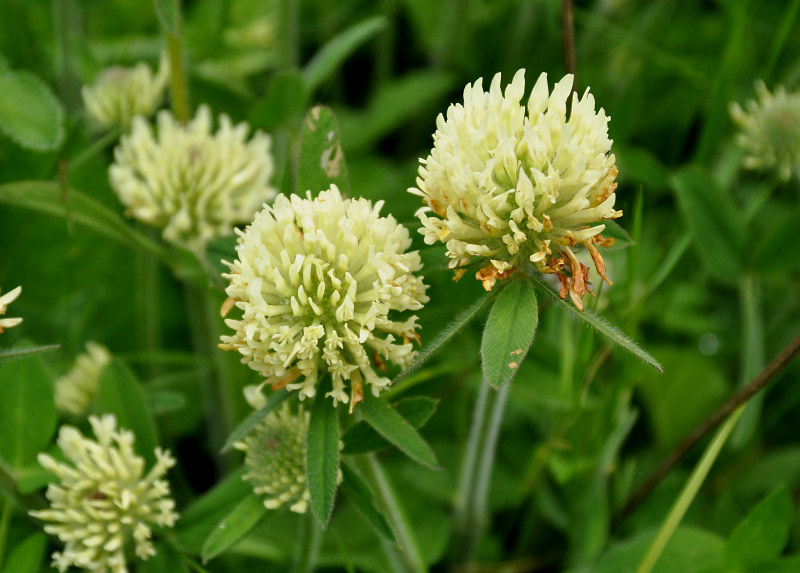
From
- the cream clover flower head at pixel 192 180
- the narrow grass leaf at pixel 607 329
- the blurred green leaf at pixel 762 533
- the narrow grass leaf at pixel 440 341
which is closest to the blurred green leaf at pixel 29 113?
the cream clover flower head at pixel 192 180

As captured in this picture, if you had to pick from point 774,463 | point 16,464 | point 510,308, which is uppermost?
point 510,308

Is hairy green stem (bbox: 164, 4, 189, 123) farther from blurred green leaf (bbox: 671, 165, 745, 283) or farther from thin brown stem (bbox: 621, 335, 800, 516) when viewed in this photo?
thin brown stem (bbox: 621, 335, 800, 516)

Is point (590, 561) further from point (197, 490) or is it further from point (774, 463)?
point (197, 490)

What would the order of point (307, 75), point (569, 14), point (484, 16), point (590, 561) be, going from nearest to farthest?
point (569, 14) → point (590, 561) → point (307, 75) → point (484, 16)

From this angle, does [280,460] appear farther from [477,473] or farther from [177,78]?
[177,78]

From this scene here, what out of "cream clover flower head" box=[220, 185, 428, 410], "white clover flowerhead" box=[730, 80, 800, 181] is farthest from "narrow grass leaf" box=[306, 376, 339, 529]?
"white clover flowerhead" box=[730, 80, 800, 181]

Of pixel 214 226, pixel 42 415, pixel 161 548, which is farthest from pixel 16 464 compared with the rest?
pixel 214 226
